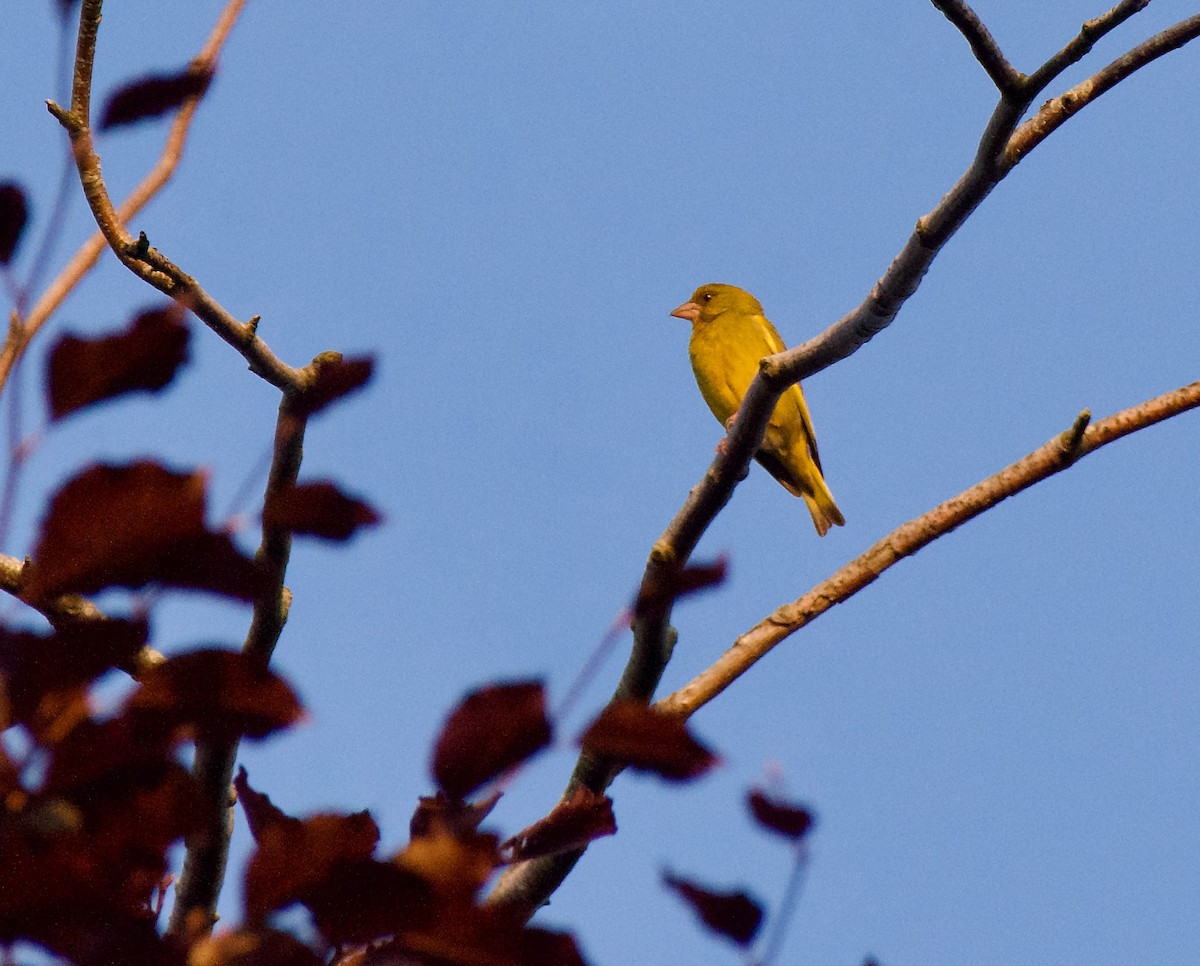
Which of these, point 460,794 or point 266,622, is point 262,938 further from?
point 266,622

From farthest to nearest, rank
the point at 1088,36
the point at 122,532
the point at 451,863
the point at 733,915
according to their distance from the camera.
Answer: the point at 1088,36
the point at 733,915
the point at 451,863
the point at 122,532

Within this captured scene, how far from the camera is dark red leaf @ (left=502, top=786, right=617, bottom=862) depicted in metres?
1.19

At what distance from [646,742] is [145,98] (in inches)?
28.0

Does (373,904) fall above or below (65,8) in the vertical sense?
below

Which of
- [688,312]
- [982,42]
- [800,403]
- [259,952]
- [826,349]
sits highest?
[688,312]

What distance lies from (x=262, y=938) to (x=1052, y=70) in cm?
180

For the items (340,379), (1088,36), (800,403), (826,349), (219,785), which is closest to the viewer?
(340,379)

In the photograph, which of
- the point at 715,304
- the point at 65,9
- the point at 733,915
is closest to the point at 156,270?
the point at 65,9

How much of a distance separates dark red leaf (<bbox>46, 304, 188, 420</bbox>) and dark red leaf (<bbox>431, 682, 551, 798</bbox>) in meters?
0.35

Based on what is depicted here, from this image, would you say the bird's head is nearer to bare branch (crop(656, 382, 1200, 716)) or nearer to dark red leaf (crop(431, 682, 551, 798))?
bare branch (crop(656, 382, 1200, 716))

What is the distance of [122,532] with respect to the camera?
0.85 meters

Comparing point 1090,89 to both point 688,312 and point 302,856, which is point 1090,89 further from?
point 688,312

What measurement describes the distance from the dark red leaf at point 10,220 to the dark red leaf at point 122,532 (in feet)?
0.98

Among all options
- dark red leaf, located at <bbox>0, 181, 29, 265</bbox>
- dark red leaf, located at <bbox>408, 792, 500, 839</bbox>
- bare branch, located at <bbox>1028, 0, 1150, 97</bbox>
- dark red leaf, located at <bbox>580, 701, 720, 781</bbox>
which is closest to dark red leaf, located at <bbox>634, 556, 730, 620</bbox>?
dark red leaf, located at <bbox>580, 701, 720, 781</bbox>
